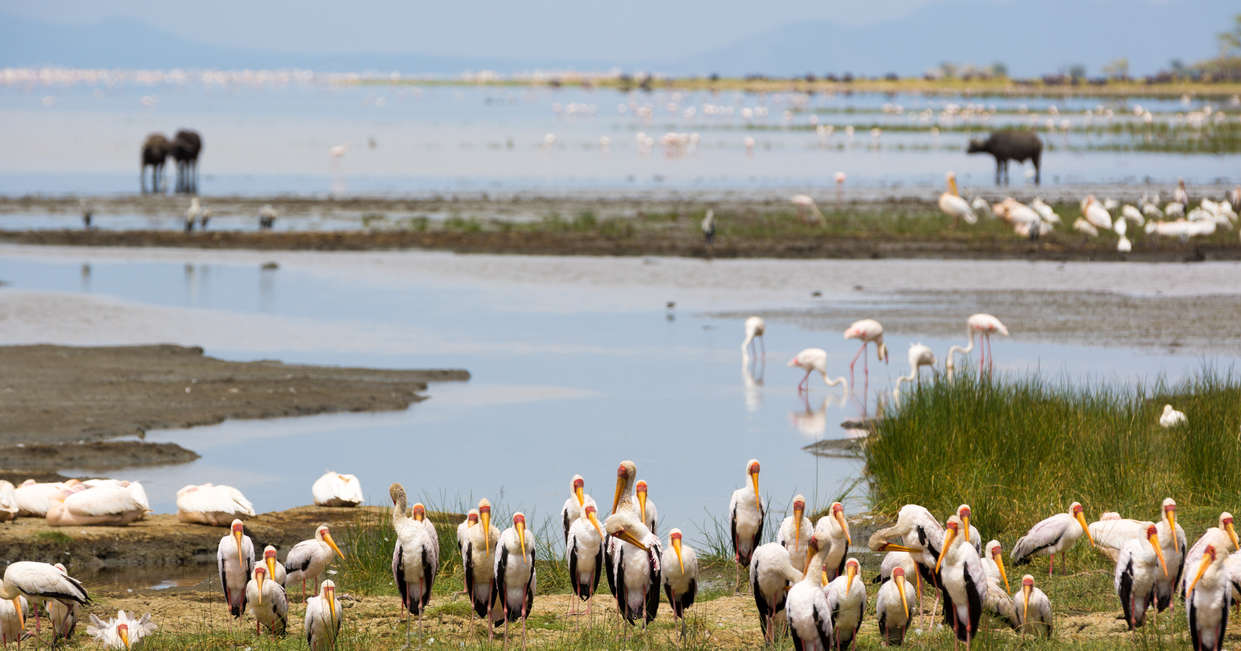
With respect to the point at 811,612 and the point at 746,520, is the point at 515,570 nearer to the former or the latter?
the point at 811,612

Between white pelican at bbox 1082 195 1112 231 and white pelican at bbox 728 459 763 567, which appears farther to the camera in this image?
white pelican at bbox 1082 195 1112 231

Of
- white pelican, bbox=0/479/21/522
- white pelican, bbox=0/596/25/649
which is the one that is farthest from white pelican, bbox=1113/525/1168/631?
white pelican, bbox=0/479/21/522

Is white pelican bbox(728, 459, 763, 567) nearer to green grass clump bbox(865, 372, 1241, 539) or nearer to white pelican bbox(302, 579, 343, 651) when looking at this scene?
green grass clump bbox(865, 372, 1241, 539)

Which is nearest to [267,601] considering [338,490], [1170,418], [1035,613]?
[1035,613]

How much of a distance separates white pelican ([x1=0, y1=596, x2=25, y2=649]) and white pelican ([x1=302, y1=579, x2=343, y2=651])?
1789mm

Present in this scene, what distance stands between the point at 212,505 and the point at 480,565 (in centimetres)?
407

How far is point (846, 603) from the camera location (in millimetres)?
8352

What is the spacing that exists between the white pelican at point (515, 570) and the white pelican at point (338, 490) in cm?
479

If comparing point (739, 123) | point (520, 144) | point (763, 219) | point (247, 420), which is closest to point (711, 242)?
point (763, 219)

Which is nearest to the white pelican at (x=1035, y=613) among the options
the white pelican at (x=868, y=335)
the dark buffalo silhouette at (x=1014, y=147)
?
the white pelican at (x=868, y=335)

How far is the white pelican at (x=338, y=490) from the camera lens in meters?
13.7

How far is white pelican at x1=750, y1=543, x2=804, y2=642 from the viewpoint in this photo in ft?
28.9

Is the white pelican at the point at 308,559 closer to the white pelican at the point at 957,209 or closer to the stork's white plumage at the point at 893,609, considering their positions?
the stork's white plumage at the point at 893,609

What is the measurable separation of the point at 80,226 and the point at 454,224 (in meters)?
8.80
